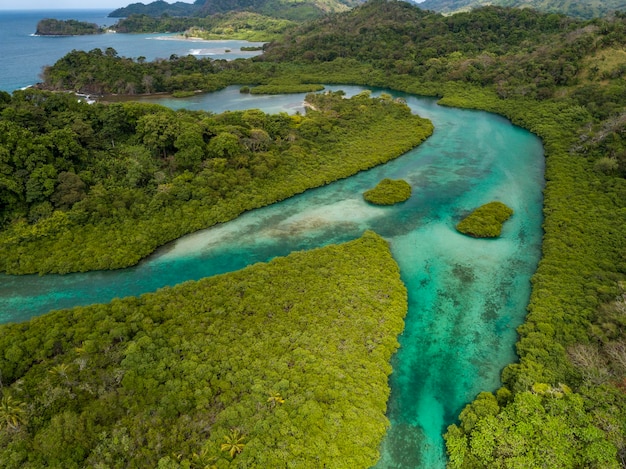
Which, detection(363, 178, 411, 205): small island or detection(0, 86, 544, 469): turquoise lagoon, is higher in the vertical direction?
detection(363, 178, 411, 205): small island

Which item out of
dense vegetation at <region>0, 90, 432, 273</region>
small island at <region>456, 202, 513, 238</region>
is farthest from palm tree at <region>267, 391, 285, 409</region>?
small island at <region>456, 202, 513, 238</region>

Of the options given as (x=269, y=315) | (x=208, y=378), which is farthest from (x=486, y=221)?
(x=208, y=378)

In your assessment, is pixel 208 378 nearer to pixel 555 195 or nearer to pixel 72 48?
pixel 555 195

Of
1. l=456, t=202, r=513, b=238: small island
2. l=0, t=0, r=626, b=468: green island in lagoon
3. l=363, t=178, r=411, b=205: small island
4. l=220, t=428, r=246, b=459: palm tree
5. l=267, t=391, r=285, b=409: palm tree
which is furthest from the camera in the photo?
l=363, t=178, r=411, b=205: small island

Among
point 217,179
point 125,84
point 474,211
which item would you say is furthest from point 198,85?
point 474,211

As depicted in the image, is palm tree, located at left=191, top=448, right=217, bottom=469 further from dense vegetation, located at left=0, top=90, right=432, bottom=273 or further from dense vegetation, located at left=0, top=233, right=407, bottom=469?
dense vegetation, located at left=0, top=90, right=432, bottom=273

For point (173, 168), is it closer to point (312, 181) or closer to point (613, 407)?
point (312, 181)
